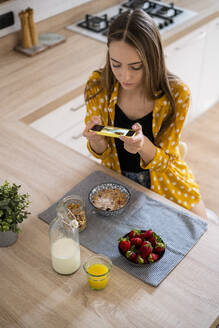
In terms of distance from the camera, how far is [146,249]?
1.20m

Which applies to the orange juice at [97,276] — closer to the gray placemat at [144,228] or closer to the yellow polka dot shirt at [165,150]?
the gray placemat at [144,228]

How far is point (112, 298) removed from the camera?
1.14 meters

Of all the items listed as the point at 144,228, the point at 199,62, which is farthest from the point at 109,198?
the point at 199,62

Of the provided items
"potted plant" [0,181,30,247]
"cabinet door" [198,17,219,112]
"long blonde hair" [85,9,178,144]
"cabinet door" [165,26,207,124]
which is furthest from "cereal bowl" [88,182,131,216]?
"cabinet door" [198,17,219,112]

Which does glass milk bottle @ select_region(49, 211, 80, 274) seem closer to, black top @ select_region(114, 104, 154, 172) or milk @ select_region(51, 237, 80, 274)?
milk @ select_region(51, 237, 80, 274)

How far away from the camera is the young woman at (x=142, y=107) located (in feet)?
4.54

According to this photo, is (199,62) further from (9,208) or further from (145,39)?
(9,208)

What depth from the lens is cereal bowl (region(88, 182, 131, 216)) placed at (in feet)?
4.50

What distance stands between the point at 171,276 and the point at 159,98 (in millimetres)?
695

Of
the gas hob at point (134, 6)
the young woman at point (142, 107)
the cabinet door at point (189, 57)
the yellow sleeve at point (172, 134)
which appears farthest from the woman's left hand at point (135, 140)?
the cabinet door at point (189, 57)

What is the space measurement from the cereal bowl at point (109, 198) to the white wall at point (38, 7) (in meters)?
1.35

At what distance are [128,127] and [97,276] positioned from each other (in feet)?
2.40

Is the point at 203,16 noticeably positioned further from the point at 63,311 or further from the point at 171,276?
the point at 63,311

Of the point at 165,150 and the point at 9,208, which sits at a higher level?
the point at 9,208
